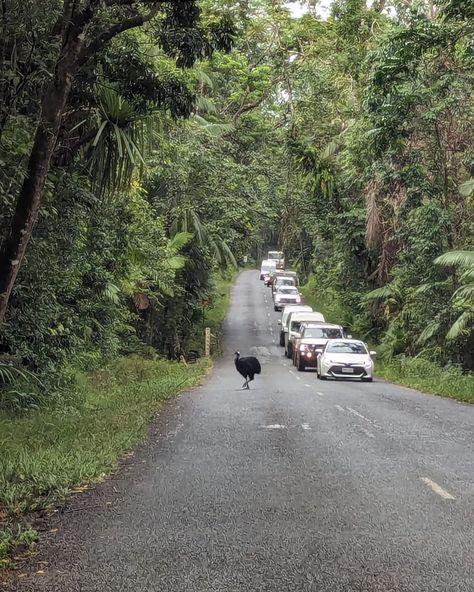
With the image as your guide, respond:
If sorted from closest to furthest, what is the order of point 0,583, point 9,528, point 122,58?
point 0,583, point 9,528, point 122,58

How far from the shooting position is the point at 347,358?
76.2 ft

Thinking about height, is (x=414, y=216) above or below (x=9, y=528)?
above

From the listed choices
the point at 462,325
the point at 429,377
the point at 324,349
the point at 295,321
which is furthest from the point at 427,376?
the point at 295,321

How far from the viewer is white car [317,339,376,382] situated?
76.0ft

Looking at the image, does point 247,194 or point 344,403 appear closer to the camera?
point 344,403

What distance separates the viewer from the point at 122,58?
9586 millimetres

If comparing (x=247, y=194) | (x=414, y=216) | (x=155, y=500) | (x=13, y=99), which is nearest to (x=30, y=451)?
(x=155, y=500)

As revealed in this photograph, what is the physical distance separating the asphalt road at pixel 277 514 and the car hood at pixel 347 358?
10.5 meters

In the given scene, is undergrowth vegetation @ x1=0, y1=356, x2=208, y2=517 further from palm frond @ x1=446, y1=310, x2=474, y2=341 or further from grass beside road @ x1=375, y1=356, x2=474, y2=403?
palm frond @ x1=446, y1=310, x2=474, y2=341

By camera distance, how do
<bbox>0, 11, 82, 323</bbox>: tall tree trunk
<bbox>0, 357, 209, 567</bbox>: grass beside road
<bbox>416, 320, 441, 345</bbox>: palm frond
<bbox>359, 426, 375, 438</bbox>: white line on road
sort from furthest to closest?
1. <bbox>416, 320, 441, 345</bbox>: palm frond
2. <bbox>359, 426, 375, 438</bbox>: white line on road
3. <bbox>0, 11, 82, 323</bbox>: tall tree trunk
4. <bbox>0, 357, 209, 567</bbox>: grass beside road

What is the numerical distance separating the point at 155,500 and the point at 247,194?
962 inches

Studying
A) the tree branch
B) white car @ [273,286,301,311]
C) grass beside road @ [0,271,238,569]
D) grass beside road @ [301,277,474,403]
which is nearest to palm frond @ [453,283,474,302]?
grass beside road @ [301,277,474,403]

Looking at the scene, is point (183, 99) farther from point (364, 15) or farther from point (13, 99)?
point (364, 15)

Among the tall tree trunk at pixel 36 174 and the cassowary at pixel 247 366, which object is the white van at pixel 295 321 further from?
the tall tree trunk at pixel 36 174
